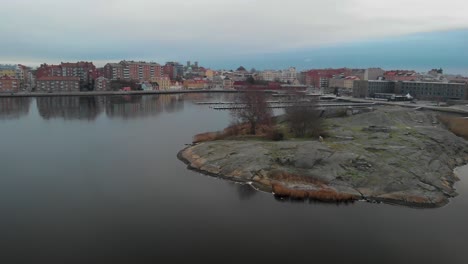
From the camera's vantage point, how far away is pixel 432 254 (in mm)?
6734

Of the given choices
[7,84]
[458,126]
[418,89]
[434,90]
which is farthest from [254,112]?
[7,84]

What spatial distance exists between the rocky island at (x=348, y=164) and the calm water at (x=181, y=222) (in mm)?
466

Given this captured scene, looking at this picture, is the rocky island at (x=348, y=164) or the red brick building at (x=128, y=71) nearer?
the rocky island at (x=348, y=164)

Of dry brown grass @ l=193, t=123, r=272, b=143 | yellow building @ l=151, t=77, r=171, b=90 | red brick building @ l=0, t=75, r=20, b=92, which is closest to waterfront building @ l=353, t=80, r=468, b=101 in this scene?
yellow building @ l=151, t=77, r=171, b=90

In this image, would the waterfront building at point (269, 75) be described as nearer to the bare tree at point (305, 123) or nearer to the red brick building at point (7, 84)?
the red brick building at point (7, 84)

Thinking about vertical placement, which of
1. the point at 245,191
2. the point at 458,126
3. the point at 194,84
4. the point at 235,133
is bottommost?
the point at 245,191

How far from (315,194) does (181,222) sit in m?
3.33

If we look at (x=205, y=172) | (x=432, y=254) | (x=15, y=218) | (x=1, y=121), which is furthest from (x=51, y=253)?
(x=1, y=121)

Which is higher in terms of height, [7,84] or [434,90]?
[7,84]

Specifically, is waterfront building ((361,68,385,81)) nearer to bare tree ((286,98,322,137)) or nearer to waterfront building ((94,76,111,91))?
waterfront building ((94,76,111,91))

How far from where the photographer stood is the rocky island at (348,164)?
31.0 ft

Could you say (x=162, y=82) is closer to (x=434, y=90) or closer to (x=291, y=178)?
(x=434, y=90)

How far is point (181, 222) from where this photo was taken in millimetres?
7859

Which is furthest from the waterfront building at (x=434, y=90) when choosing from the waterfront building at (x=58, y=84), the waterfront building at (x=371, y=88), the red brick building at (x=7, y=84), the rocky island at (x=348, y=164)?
the red brick building at (x=7, y=84)
